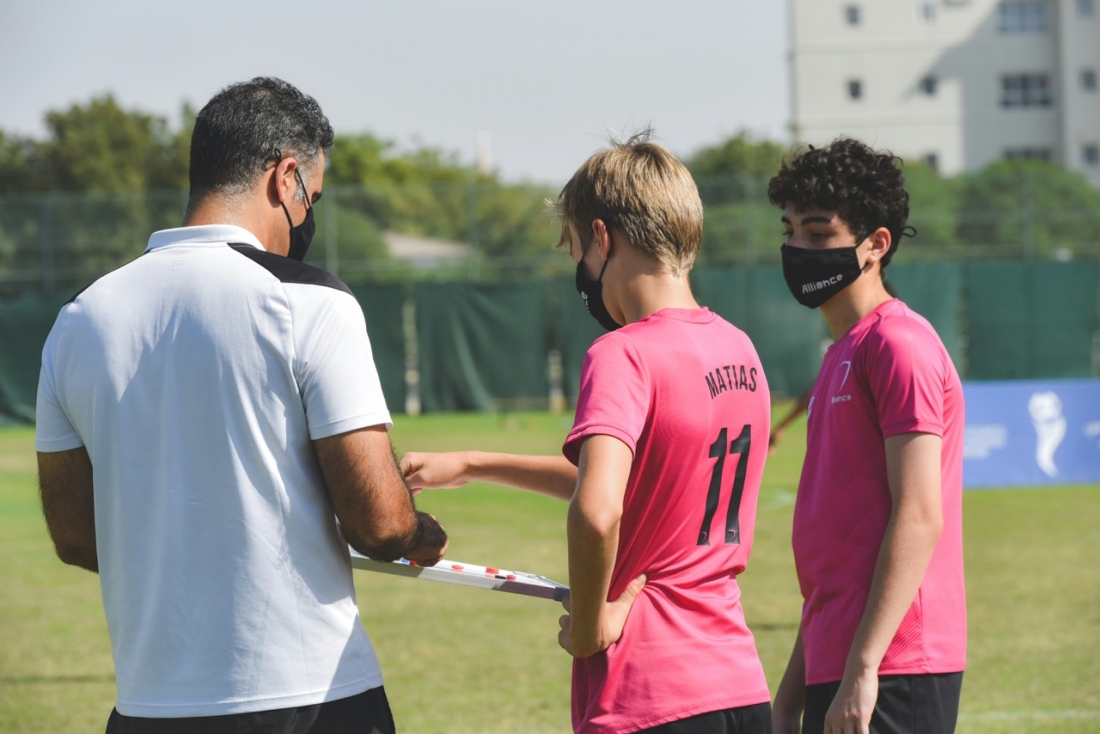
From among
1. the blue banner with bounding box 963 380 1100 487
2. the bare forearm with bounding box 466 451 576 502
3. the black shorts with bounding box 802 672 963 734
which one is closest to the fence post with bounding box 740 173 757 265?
the blue banner with bounding box 963 380 1100 487

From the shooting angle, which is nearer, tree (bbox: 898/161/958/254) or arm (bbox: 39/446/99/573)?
arm (bbox: 39/446/99/573)

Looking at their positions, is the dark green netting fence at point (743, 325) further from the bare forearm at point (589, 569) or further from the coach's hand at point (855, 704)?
the bare forearm at point (589, 569)

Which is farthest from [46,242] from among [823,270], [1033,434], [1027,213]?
[823,270]

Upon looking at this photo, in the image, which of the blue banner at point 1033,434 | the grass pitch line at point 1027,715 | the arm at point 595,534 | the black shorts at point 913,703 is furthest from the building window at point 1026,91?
the arm at point 595,534

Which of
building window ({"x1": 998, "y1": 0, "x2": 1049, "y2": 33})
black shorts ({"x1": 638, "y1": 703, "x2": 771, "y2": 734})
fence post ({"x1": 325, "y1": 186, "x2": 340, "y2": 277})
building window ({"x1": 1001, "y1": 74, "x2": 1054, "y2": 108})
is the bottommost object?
black shorts ({"x1": 638, "y1": 703, "x2": 771, "y2": 734})

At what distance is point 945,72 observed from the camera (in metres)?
72.6

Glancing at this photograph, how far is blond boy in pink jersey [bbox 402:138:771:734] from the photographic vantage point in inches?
91.6

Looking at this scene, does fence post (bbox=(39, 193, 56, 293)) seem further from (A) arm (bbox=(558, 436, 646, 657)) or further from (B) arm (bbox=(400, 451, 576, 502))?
(A) arm (bbox=(558, 436, 646, 657))

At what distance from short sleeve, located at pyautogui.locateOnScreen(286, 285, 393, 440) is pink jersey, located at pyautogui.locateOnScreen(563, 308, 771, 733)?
42cm

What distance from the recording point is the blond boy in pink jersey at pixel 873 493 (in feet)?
8.64

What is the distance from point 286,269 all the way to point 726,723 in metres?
1.24

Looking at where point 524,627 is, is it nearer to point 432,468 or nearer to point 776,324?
point 432,468

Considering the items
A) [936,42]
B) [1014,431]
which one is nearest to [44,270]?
[1014,431]

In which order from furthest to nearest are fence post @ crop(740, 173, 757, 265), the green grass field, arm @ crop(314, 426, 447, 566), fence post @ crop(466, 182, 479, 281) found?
fence post @ crop(466, 182, 479, 281) < fence post @ crop(740, 173, 757, 265) < the green grass field < arm @ crop(314, 426, 447, 566)
